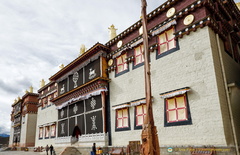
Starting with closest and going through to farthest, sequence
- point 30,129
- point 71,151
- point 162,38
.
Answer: point 162,38 < point 71,151 < point 30,129

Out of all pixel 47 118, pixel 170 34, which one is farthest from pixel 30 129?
pixel 170 34

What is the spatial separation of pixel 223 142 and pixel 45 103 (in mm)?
27898

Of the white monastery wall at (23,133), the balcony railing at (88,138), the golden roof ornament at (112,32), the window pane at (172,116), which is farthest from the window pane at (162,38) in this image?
the white monastery wall at (23,133)

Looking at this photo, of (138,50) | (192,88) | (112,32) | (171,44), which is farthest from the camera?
(112,32)

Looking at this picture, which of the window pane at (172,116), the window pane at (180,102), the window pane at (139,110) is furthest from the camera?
the window pane at (139,110)

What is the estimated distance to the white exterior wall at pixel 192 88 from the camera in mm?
10234

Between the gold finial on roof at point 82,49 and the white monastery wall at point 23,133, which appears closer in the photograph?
the gold finial on roof at point 82,49

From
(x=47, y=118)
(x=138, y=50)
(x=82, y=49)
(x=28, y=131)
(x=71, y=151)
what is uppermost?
(x=82, y=49)

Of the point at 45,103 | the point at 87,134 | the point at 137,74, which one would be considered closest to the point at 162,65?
the point at 137,74

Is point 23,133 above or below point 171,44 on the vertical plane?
below

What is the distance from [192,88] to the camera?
11.3m

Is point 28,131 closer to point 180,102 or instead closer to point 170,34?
point 180,102

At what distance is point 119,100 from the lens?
1622 cm

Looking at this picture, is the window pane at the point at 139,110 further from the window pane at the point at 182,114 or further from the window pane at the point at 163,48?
the window pane at the point at 163,48
